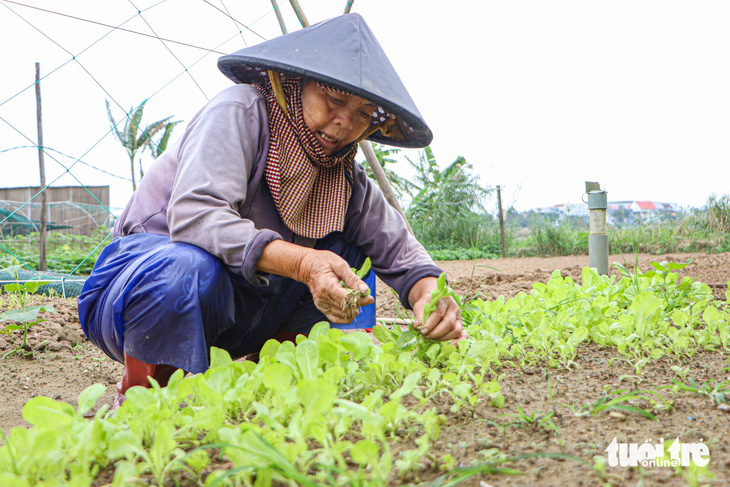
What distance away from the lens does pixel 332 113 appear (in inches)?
61.9

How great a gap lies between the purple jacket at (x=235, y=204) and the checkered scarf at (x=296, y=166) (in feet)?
0.12

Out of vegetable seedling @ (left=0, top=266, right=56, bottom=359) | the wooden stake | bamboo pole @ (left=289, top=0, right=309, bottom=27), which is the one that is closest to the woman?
vegetable seedling @ (left=0, top=266, right=56, bottom=359)

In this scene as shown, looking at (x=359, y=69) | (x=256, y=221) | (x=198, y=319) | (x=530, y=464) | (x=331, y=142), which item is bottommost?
(x=530, y=464)

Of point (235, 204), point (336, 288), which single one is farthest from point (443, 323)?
point (235, 204)

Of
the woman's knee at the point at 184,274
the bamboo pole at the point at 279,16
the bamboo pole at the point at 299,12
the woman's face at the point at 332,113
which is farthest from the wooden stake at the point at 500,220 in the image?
the woman's knee at the point at 184,274


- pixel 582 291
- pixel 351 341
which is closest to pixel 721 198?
pixel 582 291

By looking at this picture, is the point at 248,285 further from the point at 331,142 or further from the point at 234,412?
the point at 234,412

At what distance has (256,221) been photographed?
64.6 inches

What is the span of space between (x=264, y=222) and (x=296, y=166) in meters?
0.18

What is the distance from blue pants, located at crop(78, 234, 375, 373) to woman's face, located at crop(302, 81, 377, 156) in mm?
441

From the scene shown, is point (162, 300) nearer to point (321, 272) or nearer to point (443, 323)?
point (321, 272)

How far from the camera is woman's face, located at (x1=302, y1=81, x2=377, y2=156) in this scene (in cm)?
156

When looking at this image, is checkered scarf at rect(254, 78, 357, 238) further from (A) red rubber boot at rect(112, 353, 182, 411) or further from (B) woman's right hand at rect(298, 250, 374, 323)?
(A) red rubber boot at rect(112, 353, 182, 411)

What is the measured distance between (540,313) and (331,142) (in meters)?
0.73
